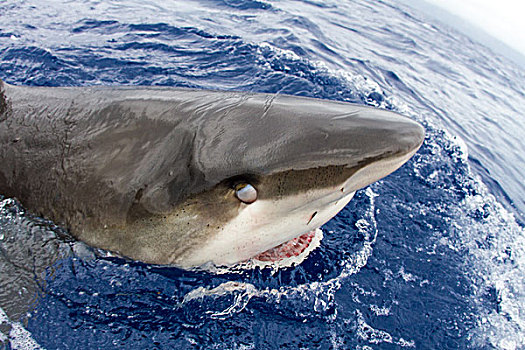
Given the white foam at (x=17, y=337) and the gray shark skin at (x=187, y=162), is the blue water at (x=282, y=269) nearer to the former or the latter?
the white foam at (x=17, y=337)

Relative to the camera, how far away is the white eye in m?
1.78

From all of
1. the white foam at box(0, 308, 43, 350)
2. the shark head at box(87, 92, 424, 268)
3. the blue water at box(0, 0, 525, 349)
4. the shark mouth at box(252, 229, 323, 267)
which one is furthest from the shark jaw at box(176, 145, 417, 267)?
the white foam at box(0, 308, 43, 350)

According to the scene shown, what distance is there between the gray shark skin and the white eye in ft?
0.07

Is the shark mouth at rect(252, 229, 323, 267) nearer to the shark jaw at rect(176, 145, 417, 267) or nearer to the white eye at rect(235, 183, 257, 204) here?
the shark jaw at rect(176, 145, 417, 267)

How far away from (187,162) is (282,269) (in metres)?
1.23

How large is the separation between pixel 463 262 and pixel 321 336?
1.87 metres

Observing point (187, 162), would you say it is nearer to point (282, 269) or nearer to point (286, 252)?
point (286, 252)

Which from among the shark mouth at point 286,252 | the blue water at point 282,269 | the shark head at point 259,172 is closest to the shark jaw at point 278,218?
the shark head at point 259,172

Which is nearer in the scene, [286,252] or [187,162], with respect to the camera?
[187,162]

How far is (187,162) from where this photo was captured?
72.9 inches

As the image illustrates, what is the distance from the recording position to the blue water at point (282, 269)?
2252mm

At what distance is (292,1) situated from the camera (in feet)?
47.6

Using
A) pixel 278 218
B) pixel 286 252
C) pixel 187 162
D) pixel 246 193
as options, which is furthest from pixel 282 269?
pixel 187 162

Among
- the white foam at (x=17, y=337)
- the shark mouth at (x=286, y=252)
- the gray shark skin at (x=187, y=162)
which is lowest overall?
the white foam at (x=17, y=337)
